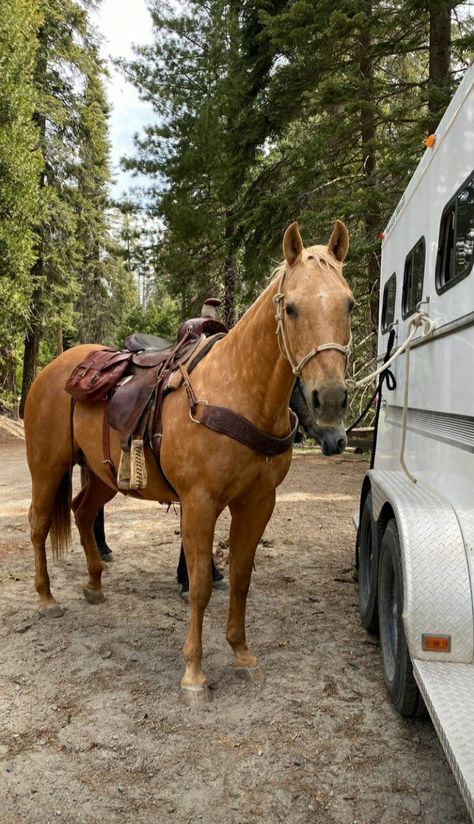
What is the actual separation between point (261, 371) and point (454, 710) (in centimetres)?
154

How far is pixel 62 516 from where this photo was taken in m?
4.04

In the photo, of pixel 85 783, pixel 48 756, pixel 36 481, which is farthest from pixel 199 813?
pixel 36 481

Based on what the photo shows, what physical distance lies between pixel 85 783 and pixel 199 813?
473mm

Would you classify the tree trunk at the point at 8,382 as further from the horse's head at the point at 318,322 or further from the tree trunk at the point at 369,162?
the horse's head at the point at 318,322

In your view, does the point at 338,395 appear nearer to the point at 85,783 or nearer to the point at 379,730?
the point at 379,730

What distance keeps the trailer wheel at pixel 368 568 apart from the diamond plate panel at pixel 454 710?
1.06 metres

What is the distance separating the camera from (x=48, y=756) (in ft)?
7.62

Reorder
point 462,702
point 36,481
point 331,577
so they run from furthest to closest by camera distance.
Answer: point 331,577 → point 36,481 → point 462,702

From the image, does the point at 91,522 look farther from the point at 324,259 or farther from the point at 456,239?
the point at 456,239

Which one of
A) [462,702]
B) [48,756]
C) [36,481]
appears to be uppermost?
[36,481]

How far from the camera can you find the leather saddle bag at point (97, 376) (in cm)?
345

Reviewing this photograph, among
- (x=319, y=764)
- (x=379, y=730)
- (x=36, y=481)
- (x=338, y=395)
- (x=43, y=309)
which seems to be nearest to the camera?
(x=338, y=395)

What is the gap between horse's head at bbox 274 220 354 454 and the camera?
82.3 inches

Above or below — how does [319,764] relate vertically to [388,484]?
below
